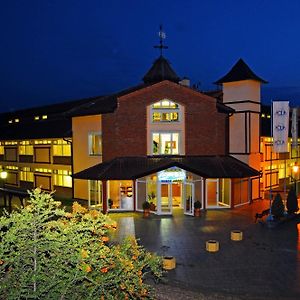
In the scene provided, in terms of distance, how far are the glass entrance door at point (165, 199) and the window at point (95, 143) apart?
16.6 ft

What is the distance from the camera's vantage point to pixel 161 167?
24422 millimetres

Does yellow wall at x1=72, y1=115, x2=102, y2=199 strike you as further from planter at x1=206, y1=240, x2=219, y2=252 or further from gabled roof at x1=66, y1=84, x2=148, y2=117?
planter at x1=206, y1=240, x2=219, y2=252

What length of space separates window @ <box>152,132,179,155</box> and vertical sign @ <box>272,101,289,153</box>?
6624mm

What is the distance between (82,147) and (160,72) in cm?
956

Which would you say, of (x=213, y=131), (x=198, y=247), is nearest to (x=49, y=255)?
(x=198, y=247)

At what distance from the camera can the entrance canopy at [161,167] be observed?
24.5m

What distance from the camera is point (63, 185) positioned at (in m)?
32.1

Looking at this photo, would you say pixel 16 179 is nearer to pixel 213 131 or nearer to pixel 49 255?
pixel 213 131

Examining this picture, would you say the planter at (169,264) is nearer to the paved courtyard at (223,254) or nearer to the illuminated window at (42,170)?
the paved courtyard at (223,254)

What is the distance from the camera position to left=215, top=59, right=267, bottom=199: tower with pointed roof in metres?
28.4

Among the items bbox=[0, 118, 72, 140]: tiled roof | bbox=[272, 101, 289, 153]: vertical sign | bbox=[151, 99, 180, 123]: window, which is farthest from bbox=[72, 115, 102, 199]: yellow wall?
bbox=[272, 101, 289, 153]: vertical sign

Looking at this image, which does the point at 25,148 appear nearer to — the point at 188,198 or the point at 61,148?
the point at 61,148

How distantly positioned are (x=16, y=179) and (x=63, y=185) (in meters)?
10.3

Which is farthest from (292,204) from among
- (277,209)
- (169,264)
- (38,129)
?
(38,129)
